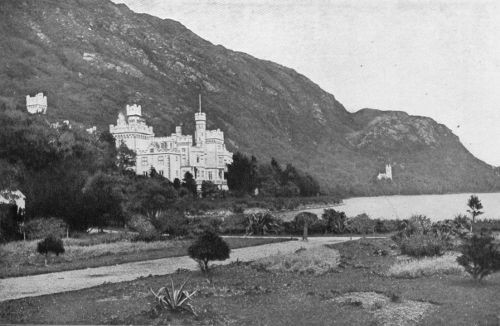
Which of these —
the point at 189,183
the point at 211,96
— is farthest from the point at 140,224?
the point at 211,96

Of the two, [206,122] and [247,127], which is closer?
[206,122]

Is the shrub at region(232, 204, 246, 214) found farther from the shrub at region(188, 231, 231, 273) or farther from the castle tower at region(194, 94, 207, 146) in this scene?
the shrub at region(188, 231, 231, 273)

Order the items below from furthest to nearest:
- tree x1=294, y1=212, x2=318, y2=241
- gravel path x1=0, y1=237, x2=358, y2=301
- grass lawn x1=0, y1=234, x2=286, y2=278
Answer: tree x1=294, y1=212, x2=318, y2=241
grass lawn x1=0, y1=234, x2=286, y2=278
gravel path x1=0, y1=237, x2=358, y2=301

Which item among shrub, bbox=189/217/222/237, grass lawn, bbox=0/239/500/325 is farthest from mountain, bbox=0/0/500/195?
grass lawn, bbox=0/239/500/325

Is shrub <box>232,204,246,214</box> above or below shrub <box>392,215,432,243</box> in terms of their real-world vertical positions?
above

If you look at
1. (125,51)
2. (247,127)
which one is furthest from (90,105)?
(247,127)

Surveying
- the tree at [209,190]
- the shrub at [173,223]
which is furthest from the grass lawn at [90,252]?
the tree at [209,190]

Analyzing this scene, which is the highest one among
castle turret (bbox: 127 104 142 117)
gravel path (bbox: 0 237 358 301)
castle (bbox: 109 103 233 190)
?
castle turret (bbox: 127 104 142 117)

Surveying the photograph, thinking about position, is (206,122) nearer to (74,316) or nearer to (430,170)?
(430,170)
